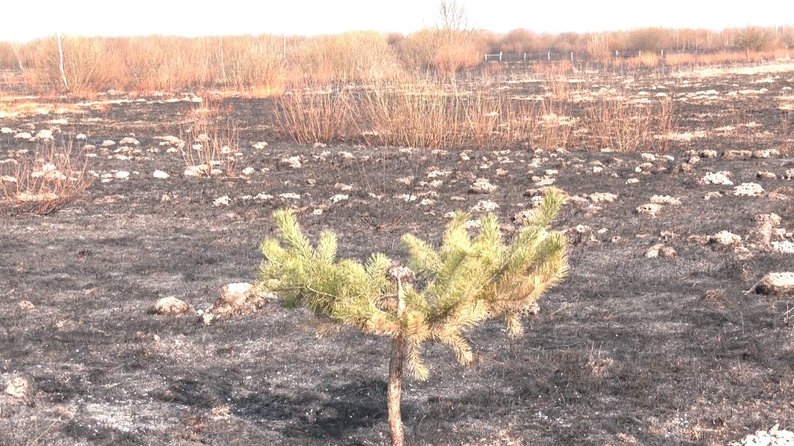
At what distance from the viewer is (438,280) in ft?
8.32

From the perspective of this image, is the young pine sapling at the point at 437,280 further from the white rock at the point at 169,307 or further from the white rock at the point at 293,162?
the white rock at the point at 293,162

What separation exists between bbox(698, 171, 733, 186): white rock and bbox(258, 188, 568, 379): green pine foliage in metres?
5.17

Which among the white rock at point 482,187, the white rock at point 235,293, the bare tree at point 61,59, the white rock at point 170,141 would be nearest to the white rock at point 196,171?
the white rock at point 170,141

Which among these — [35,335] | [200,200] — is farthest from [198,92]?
[35,335]

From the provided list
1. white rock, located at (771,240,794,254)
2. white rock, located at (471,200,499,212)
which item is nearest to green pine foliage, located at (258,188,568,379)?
white rock, located at (771,240,794,254)

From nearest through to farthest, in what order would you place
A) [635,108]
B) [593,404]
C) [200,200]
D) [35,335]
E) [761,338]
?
[593,404]
[761,338]
[35,335]
[200,200]
[635,108]

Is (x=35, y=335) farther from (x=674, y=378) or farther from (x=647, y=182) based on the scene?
(x=647, y=182)

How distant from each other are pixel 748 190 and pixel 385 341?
4038mm

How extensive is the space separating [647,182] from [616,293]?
325 centimetres

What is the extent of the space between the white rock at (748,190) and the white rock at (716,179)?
37cm

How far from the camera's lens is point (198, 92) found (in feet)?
61.3

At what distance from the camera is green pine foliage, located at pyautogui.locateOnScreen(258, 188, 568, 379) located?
7.88 feet

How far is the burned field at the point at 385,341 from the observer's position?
3.11 meters

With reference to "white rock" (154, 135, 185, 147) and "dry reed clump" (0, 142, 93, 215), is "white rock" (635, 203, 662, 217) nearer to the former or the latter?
"dry reed clump" (0, 142, 93, 215)
